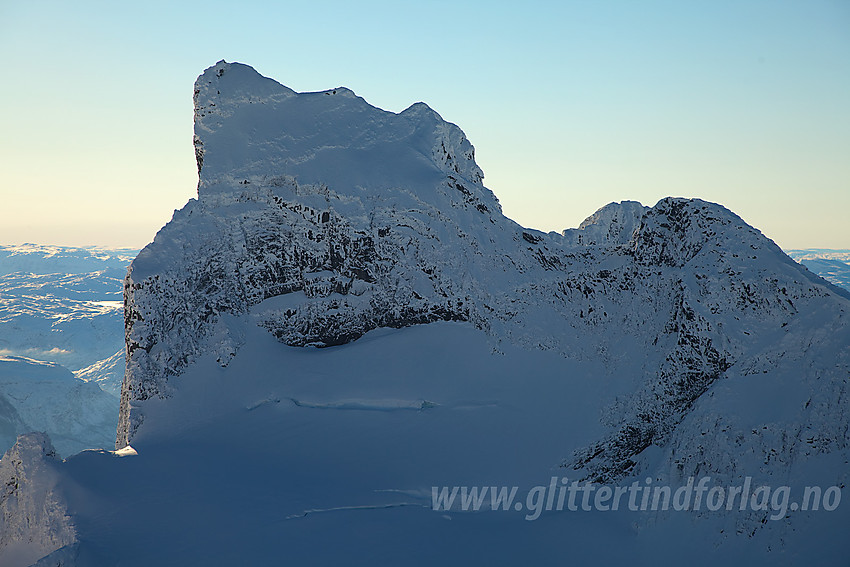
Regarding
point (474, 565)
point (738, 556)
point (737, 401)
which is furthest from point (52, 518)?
point (737, 401)

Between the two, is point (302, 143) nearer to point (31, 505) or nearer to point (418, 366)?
point (418, 366)

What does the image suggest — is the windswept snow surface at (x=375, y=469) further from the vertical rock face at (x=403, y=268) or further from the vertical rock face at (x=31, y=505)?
the vertical rock face at (x=403, y=268)

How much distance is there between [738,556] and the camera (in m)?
13.4

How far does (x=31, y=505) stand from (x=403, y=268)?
14159mm

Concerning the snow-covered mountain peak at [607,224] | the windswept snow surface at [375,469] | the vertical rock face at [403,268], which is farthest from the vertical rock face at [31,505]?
the snow-covered mountain peak at [607,224]

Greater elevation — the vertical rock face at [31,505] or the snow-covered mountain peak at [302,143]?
the snow-covered mountain peak at [302,143]

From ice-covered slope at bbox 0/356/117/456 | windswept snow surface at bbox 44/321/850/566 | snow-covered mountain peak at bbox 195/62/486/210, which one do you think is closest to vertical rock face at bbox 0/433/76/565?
windswept snow surface at bbox 44/321/850/566

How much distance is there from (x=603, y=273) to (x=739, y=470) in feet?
31.4

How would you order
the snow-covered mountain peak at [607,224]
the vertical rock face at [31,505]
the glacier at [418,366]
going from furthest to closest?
the snow-covered mountain peak at [607,224] → the glacier at [418,366] → the vertical rock face at [31,505]

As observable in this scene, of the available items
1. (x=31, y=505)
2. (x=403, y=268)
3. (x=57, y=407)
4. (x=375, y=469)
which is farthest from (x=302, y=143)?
(x=57, y=407)

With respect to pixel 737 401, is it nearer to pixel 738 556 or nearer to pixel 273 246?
pixel 738 556

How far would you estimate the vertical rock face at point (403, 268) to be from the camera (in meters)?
17.8

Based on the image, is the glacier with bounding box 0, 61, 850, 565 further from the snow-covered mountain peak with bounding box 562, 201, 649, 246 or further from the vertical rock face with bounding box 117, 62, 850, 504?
the snow-covered mountain peak with bounding box 562, 201, 649, 246

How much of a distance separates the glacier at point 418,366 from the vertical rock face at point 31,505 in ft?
0.81
